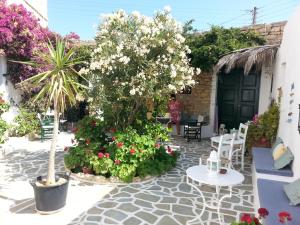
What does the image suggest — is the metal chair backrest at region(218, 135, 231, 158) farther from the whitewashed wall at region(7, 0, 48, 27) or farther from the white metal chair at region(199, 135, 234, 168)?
the whitewashed wall at region(7, 0, 48, 27)

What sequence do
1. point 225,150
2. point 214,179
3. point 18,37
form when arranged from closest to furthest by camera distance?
point 214,179, point 225,150, point 18,37

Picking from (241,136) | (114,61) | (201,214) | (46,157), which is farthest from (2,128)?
(241,136)

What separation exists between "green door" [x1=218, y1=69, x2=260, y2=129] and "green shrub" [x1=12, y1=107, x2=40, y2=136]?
25.3 ft

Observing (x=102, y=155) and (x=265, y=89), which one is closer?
(x=102, y=155)

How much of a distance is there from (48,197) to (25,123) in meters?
6.77

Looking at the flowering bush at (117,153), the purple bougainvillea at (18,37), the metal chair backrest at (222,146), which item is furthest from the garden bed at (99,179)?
the purple bougainvillea at (18,37)

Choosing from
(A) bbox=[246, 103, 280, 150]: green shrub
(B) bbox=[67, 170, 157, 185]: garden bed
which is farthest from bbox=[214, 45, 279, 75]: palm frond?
(B) bbox=[67, 170, 157, 185]: garden bed

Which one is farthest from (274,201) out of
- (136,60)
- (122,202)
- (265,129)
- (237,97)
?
(237,97)

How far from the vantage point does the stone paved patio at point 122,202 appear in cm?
447

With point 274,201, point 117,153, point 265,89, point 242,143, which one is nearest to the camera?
point 274,201

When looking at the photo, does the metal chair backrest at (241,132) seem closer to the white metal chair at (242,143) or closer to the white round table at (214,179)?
the white metal chair at (242,143)

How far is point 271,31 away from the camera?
10578 millimetres

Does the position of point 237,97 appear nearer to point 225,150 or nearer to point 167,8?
point 225,150

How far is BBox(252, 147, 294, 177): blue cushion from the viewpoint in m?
4.76
